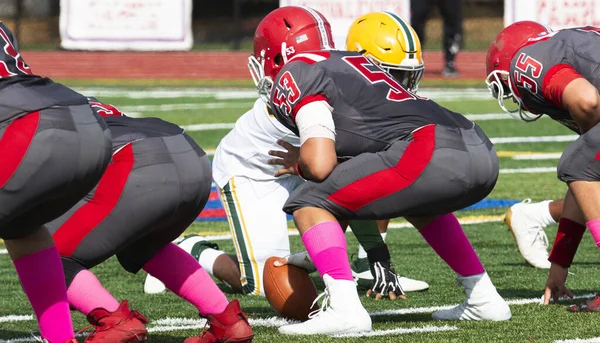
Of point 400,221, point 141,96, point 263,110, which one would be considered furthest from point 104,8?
point 263,110

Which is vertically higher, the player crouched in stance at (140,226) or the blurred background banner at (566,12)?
the player crouched in stance at (140,226)

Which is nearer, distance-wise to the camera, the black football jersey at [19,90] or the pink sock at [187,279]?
the black football jersey at [19,90]

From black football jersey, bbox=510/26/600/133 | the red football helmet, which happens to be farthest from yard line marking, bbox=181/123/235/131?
black football jersey, bbox=510/26/600/133

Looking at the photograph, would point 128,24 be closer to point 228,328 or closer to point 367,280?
point 367,280

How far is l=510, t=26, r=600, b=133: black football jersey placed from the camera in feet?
14.4

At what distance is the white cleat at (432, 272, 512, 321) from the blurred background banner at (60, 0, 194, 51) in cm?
1439

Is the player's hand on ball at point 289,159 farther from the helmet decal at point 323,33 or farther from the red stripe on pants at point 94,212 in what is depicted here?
the helmet decal at point 323,33

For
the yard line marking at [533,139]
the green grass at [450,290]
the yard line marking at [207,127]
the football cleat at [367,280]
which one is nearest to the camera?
the green grass at [450,290]

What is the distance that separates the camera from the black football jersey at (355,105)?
159 inches

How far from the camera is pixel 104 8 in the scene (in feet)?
59.8

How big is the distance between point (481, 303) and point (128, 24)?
48.6ft

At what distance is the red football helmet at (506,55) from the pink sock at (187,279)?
4.99ft

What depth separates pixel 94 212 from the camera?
3.69m

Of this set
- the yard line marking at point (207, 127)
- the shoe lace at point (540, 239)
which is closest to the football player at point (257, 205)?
the shoe lace at point (540, 239)
